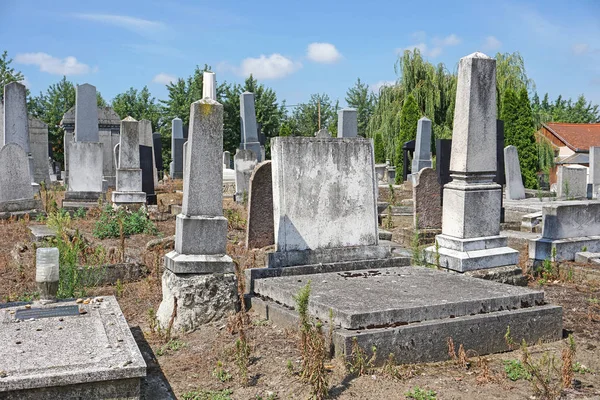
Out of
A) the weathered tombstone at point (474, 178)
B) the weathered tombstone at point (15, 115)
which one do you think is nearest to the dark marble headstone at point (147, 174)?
the weathered tombstone at point (15, 115)

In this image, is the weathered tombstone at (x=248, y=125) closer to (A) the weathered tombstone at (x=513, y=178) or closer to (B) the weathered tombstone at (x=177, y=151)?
(B) the weathered tombstone at (x=177, y=151)

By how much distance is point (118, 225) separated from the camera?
11031mm

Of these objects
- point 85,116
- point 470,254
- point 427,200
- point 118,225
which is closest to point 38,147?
point 85,116

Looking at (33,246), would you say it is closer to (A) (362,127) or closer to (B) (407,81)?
(B) (407,81)

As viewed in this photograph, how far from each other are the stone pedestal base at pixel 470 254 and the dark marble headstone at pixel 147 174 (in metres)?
10.0

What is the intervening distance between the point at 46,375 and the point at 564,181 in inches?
692

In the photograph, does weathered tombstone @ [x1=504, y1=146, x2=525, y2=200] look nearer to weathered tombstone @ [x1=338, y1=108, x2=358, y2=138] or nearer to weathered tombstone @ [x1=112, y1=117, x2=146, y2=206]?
weathered tombstone @ [x1=338, y1=108, x2=358, y2=138]

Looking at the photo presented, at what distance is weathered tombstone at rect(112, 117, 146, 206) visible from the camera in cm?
1438

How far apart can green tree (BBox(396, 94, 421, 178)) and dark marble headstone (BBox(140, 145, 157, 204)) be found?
1527 cm

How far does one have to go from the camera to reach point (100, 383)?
362 centimetres

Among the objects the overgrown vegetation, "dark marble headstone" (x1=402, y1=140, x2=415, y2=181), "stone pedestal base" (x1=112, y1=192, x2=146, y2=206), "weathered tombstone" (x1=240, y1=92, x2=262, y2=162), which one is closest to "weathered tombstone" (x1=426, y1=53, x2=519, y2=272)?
the overgrown vegetation

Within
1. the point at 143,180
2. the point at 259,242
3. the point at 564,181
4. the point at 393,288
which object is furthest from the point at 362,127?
the point at 393,288

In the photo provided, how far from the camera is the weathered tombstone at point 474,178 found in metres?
7.20

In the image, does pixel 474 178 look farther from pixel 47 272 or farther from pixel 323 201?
pixel 47 272
